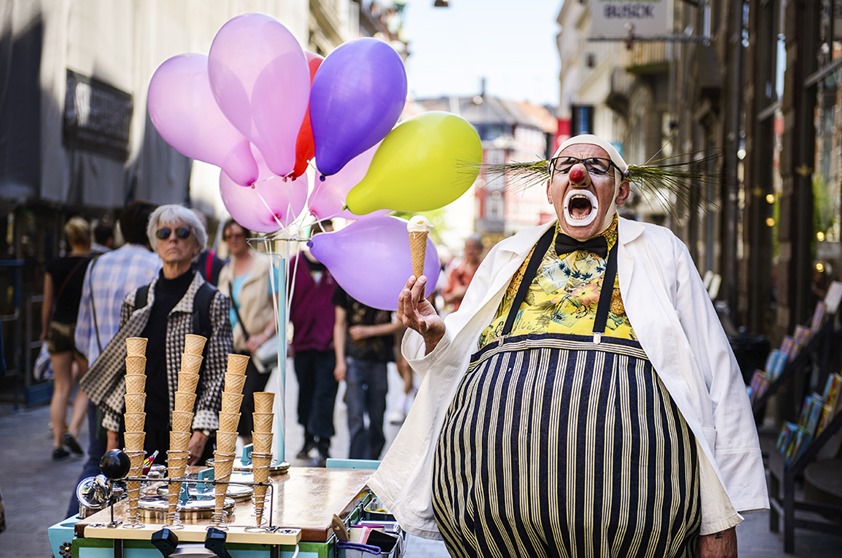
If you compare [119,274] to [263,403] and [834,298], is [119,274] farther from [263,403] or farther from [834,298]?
[834,298]

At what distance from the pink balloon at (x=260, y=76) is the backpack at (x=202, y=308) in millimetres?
964

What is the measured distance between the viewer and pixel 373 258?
4.19 m

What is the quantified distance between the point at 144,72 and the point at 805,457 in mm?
10074

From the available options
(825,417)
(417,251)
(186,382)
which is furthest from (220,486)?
(825,417)

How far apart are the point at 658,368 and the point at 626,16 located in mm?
14024

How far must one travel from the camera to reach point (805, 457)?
607cm

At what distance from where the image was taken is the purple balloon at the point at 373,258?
4168 mm

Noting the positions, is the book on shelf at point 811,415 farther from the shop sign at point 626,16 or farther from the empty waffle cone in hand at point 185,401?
the shop sign at point 626,16

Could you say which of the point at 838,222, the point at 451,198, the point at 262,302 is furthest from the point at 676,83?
the point at 451,198

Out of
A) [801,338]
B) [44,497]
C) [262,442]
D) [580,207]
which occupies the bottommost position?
[44,497]

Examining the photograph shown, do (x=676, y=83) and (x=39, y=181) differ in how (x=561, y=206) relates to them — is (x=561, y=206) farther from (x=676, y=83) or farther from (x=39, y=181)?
(x=676, y=83)

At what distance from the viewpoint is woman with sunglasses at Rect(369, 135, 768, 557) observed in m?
3.03

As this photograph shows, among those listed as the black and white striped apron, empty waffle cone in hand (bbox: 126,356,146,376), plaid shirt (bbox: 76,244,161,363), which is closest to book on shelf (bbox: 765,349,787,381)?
plaid shirt (bbox: 76,244,161,363)

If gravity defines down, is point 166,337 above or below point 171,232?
below
